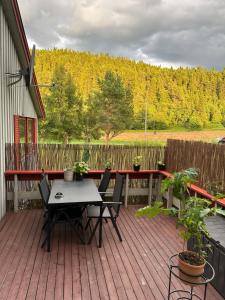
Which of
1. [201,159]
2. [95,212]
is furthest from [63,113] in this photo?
[95,212]

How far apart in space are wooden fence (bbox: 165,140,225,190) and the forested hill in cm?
2593

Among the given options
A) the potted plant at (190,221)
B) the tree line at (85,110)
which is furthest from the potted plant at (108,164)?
the tree line at (85,110)

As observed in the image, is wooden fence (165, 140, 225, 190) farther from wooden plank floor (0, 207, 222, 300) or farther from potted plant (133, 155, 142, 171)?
wooden plank floor (0, 207, 222, 300)

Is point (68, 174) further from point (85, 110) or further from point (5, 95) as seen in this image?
point (85, 110)

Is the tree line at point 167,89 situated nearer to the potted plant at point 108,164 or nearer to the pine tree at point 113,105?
the pine tree at point 113,105

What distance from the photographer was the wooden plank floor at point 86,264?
2537mm

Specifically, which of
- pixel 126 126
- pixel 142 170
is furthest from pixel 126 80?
pixel 142 170

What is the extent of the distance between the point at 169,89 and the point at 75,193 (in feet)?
104

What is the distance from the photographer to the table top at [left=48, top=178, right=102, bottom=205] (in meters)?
3.42

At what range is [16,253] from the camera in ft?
10.8

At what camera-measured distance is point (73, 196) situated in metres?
3.70

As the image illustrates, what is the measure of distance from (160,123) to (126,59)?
11.6m

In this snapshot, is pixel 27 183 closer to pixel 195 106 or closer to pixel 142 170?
pixel 142 170

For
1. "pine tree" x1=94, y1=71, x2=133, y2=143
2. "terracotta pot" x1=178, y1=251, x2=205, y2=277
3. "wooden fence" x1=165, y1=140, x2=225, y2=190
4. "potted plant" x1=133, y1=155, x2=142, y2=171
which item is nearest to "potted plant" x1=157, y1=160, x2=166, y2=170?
"wooden fence" x1=165, y1=140, x2=225, y2=190
